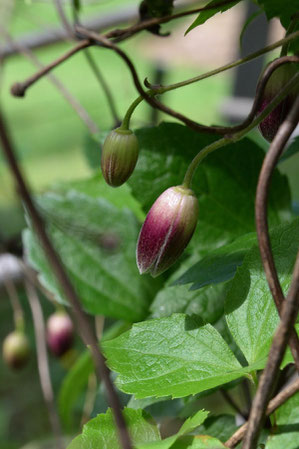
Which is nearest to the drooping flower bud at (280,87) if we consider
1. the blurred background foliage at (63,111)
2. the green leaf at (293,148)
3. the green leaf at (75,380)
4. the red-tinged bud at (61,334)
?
the green leaf at (293,148)

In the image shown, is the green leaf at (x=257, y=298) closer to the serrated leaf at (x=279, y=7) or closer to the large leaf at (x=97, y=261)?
the serrated leaf at (x=279, y=7)

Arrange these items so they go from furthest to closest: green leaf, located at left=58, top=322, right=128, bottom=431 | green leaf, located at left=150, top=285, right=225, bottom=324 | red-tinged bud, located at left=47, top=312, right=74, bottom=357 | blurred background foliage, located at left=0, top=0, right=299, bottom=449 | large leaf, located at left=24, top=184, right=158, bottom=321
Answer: blurred background foliage, located at left=0, top=0, right=299, bottom=449 → red-tinged bud, located at left=47, top=312, right=74, bottom=357 → green leaf, located at left=58, top=322, right=128, bottom=431 → large leaf, located at left=24, top=184, right=158, bottom=321 → green leaf, located at left=150, top=285, right=225, bottom=324

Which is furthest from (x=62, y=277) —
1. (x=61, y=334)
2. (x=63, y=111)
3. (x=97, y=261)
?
(x=63, y=111)

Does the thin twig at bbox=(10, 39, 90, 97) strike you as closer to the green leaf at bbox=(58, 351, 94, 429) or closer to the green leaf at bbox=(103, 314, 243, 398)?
the green leaf at bbox=(103, 314, 243, 398)

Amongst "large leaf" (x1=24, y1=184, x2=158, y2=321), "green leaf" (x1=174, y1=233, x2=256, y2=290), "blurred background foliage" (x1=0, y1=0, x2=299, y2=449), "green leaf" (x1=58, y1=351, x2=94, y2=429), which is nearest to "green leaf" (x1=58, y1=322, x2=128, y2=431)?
"green leaf" (x1=58, y1=351, x2=94, y2=429)

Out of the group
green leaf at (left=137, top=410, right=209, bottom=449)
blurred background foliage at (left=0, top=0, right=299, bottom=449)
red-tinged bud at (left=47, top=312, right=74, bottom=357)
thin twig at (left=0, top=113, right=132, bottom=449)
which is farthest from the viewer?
blurred background foliage at (left=0, top=0, right=299, bottom=449)

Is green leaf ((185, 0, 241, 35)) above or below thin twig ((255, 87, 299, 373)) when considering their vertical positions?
above
